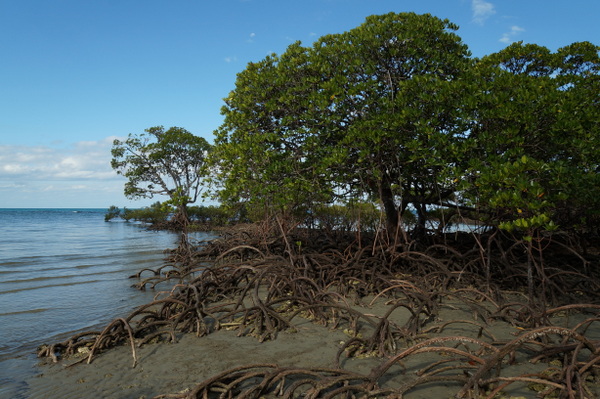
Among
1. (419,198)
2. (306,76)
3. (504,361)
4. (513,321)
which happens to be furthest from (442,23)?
(504,361)

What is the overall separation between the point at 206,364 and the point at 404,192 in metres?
6.32

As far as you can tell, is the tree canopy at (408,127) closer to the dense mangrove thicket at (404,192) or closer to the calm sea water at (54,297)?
the dense mangrove thicket at (404,192)

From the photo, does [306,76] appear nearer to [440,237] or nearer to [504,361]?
[440,237]

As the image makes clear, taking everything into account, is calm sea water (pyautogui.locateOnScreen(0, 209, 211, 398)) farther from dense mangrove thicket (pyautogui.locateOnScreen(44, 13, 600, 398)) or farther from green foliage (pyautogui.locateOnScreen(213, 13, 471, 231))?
green foliage (pyautogui.locateOnScreen(213, 13, 471, 231))

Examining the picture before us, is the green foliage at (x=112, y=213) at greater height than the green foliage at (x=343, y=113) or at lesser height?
lesser

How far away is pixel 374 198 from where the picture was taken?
34.6 feet

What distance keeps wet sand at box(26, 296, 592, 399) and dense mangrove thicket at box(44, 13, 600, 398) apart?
8cm

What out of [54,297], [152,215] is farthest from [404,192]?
[152,215]

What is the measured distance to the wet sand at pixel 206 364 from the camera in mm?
3637

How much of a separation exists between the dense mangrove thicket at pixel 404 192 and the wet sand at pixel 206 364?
3.0 inches

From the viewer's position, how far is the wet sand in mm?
3637

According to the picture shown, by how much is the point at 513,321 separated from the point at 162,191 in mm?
27237

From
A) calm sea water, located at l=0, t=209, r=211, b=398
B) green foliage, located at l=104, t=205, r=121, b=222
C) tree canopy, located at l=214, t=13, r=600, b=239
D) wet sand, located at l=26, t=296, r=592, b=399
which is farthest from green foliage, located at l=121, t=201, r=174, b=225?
wet sand, located at l=26, t=296, r=592, b=399

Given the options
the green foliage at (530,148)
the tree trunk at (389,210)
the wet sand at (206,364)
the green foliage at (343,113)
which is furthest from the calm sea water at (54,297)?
the green foliage at (530,148)
